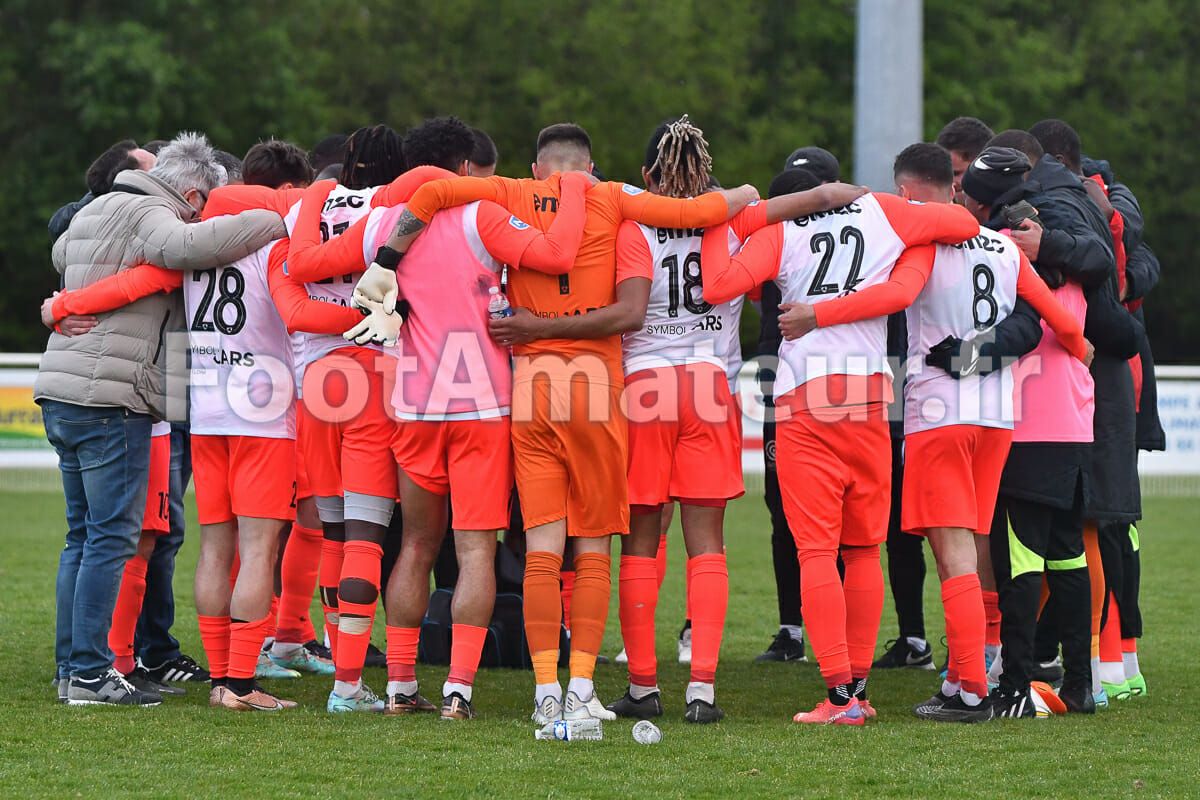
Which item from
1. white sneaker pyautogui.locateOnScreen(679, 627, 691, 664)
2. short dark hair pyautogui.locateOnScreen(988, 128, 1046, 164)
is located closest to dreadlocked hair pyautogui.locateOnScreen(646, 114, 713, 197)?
short dark hair pyautogui.locateOnScreen(988, 128, 1046, 164)

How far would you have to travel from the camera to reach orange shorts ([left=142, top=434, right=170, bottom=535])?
7.15 metres

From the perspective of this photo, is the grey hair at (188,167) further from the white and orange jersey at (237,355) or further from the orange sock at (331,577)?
the orange sock at (331,577)

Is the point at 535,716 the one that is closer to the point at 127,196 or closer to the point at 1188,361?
the point at 127,196

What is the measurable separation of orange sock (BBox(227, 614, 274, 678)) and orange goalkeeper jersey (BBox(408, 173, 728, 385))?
1.59m

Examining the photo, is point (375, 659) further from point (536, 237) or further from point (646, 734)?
point (536, 237)

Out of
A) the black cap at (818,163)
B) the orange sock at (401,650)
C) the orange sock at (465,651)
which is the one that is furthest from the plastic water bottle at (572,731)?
the black cap at (818,163)

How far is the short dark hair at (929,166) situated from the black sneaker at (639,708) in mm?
2405

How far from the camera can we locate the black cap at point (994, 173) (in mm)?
6797

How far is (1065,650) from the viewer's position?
268 inches

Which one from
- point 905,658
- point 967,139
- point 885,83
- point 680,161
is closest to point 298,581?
point 680,161

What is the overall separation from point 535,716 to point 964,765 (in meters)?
1.62

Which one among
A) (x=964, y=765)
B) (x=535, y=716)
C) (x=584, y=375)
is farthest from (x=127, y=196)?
(x=964, y=765)

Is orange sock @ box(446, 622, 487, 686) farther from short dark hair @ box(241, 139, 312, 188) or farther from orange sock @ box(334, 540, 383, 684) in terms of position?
short dark hair @ box(241, 139, 312, 188)

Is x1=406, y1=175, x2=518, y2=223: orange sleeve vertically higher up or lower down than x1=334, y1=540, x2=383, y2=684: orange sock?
higher up
